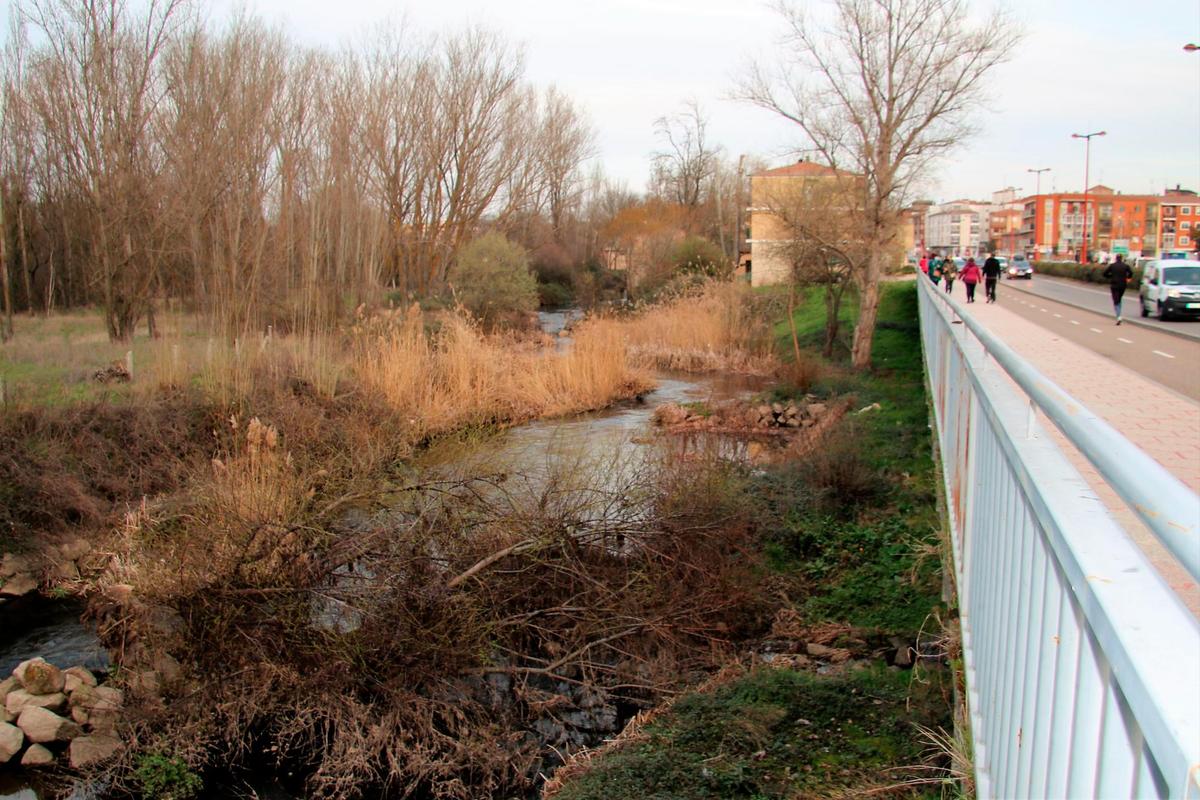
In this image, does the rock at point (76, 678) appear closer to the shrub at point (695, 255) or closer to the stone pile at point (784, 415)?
the stone pile at point (784, 415)

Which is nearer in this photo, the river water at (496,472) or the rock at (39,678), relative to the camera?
the rock at (39,678)

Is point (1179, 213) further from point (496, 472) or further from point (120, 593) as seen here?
point (120, 593)

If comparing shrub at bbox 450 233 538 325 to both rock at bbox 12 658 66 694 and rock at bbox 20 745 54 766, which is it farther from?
Result: rock at bbox 20 745 54 766

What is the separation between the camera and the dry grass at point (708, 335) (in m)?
25.1

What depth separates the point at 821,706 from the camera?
18.1 ft

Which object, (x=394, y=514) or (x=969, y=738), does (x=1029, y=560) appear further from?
(x=394, y=514)

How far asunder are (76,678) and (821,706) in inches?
201

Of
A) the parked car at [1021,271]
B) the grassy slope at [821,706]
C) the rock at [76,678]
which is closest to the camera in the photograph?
the grassy slope at [821,706]

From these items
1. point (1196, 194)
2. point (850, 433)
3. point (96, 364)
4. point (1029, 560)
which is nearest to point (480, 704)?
point (1029, 560)

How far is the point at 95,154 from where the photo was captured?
2025 cm

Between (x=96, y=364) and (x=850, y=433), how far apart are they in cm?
1232

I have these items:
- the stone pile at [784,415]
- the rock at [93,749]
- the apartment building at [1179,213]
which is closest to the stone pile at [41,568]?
the rock at [93,749]

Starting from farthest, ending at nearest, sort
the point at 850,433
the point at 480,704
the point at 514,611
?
the point at 850,433 → the point at 514,611 → the point at 480,704

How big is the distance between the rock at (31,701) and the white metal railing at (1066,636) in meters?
5.97
